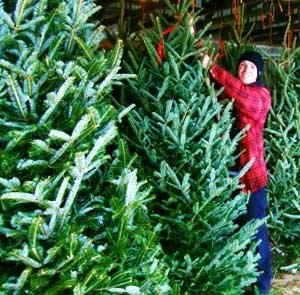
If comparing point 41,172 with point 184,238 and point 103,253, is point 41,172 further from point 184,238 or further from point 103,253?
point 184,238

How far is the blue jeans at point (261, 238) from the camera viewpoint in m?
4.77

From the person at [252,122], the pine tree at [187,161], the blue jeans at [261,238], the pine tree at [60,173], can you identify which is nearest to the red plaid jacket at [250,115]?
the person at [252,122]

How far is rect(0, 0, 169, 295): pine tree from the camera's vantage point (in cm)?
212

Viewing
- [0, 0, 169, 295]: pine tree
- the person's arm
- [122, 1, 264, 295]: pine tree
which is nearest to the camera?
[0, 0, 169, 295]: pine tree

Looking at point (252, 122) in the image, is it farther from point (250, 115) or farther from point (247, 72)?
point (247, 72)

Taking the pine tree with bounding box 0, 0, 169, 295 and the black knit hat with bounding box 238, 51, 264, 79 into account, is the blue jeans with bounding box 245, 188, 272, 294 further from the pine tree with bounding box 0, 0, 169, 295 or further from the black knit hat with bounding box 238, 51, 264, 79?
the pine tree with bounding box 0, 0, 169, 295

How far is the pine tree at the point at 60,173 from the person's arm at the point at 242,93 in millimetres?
2061

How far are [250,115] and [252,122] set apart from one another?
12 cm

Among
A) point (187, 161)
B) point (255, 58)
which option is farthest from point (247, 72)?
point (187, 161)

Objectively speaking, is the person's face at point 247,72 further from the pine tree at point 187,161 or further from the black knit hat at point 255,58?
the pine tree at point 187,161

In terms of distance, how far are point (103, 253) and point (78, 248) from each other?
215 mm

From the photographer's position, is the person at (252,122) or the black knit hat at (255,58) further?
the black knit hat at (255,58)

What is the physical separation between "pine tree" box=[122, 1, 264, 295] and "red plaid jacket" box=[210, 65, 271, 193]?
0.36 m

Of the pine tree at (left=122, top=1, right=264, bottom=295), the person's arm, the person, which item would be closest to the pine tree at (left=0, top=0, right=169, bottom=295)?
the pine tree at (left=122, top=1, right=264, bottom=295)
